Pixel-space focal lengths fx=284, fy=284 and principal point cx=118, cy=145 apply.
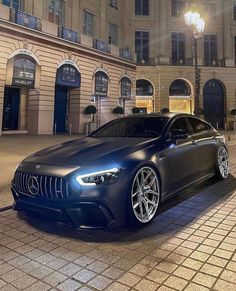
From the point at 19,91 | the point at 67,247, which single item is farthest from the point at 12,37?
the point at 67,247

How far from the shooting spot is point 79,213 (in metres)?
3.15

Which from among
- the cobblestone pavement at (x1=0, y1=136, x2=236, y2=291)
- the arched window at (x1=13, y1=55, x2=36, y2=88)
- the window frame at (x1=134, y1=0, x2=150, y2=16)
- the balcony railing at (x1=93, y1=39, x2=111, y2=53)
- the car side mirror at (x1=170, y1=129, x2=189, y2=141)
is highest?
the window frame at (x1=134, y1=0, x2=150, y2=16)

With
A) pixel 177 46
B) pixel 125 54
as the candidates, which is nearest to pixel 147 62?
pixel 177 46

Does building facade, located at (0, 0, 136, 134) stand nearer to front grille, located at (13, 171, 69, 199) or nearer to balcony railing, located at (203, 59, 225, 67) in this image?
balcony railing, located at (203, 59, 225, 67)

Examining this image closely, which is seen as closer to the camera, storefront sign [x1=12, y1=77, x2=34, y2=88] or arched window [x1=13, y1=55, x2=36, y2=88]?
storefront sign [x1=12, y1=77, x2=34, y2=88]

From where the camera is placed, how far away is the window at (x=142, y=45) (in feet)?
109

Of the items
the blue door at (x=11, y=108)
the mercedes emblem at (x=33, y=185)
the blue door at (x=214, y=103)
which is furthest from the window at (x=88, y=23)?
the mercedes emblem at (x=33, y=185)

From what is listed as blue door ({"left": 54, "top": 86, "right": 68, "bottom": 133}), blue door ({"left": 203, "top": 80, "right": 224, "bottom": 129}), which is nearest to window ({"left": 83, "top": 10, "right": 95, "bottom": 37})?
blue door ({"left": 54, "top": 86, "right": 68, "bottom": 133})

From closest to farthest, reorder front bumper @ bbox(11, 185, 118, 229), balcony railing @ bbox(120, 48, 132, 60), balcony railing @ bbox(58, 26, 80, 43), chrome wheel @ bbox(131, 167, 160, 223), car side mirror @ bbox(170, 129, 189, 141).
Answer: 1. front bumper @ bbox(11, 185, 118, 229)
2. chrome wheel @ bbox(131, 167, 160, 223)
3. car side mirror @ bbox(170, 129, 189, 141)
4. balcony railing @ bbox(58, 26, 80, 43)
5. balcony railing @ bbox(120, 48, 132, 60)

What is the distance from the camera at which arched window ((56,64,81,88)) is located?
21.2 metres

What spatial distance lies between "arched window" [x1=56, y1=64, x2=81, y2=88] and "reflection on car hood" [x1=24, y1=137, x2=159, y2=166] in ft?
59.1

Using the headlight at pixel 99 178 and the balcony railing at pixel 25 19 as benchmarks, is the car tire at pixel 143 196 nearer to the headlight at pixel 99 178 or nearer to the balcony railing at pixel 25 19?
the headlight at pixel 99 178

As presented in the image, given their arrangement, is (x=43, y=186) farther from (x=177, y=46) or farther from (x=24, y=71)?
(x=177, y=46)

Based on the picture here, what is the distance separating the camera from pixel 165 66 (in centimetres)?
3288
